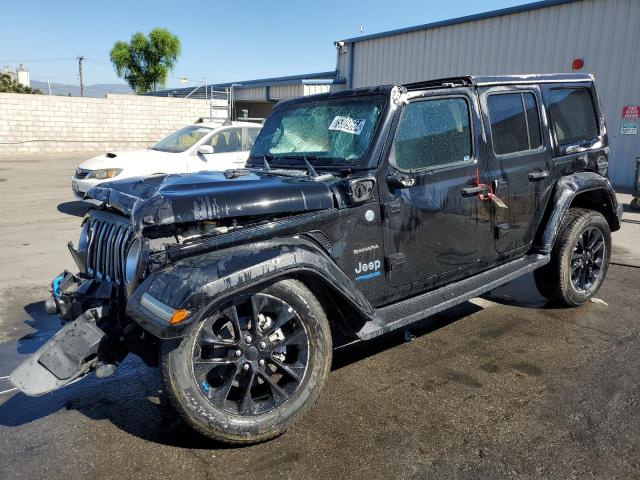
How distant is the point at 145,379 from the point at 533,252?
3227 mm

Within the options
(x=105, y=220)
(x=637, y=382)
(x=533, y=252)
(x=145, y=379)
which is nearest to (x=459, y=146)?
(x=533, y=252)

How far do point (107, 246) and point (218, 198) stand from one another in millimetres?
957

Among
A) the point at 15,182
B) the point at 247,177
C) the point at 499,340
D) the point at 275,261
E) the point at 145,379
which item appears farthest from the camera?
the point at 15,182

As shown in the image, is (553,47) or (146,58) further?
(146,58)

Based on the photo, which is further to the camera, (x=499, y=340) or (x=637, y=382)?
(x=499, y=340)

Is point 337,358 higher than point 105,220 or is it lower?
lower

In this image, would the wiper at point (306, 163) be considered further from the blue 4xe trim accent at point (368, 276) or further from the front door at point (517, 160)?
the front door at point (517, 160)

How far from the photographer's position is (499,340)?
14.1ft

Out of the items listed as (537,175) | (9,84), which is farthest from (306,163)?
(9,84)

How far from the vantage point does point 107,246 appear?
3.33m

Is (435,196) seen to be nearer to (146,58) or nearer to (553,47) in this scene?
(553,47)

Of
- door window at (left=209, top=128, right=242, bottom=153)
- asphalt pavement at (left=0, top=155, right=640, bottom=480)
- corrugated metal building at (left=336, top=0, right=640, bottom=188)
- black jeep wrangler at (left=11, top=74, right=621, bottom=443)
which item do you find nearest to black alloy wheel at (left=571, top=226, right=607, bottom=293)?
black jeep wrangler at (left=11, top=74, right=621, bottom=443)

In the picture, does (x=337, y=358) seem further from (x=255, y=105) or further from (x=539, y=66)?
(x=255, y=105)

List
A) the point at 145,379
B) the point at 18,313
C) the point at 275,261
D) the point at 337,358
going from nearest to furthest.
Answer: the point at 275,261 < the point at 145,379 < the point at 337,358 < the point at 18,313
